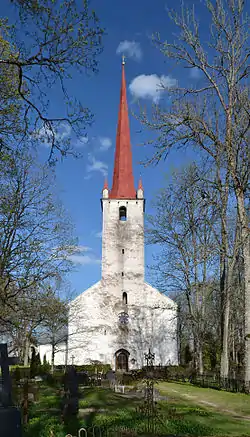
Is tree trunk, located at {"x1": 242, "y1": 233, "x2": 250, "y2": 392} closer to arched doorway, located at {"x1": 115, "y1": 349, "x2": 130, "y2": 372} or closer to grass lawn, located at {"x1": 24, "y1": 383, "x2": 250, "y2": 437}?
grass lawn, located at {"x1": 24, "y1": 383, "x2": 250, "y2": 437}

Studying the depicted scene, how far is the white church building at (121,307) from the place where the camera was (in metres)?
30.8

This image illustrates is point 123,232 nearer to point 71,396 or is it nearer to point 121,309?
point 121,309

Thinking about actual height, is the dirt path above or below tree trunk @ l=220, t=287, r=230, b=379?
below

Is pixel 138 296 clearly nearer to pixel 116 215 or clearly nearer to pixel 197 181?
pixel 116 215

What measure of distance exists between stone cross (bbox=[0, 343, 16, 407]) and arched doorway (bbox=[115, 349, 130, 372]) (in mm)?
23465

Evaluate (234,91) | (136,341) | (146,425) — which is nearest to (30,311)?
(146,425)

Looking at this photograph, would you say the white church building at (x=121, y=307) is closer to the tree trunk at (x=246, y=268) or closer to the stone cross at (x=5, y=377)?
the tree trunk at (x=246, y=268)

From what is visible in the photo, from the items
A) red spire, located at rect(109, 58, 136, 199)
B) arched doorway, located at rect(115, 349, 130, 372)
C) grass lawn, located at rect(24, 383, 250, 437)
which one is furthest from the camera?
red spire, located at rect(109, 58, 136, 199)

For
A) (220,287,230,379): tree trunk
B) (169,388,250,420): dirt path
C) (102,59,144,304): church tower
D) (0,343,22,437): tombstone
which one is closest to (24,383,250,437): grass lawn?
(169,388,250,420): dirt path

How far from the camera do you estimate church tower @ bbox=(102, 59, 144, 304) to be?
32.7 meters

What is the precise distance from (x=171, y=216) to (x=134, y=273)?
12.1 meters

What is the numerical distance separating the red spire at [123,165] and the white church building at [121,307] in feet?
0.28

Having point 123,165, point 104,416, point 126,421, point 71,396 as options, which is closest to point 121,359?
point 123,165

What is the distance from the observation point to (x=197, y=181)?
50.0 feet
